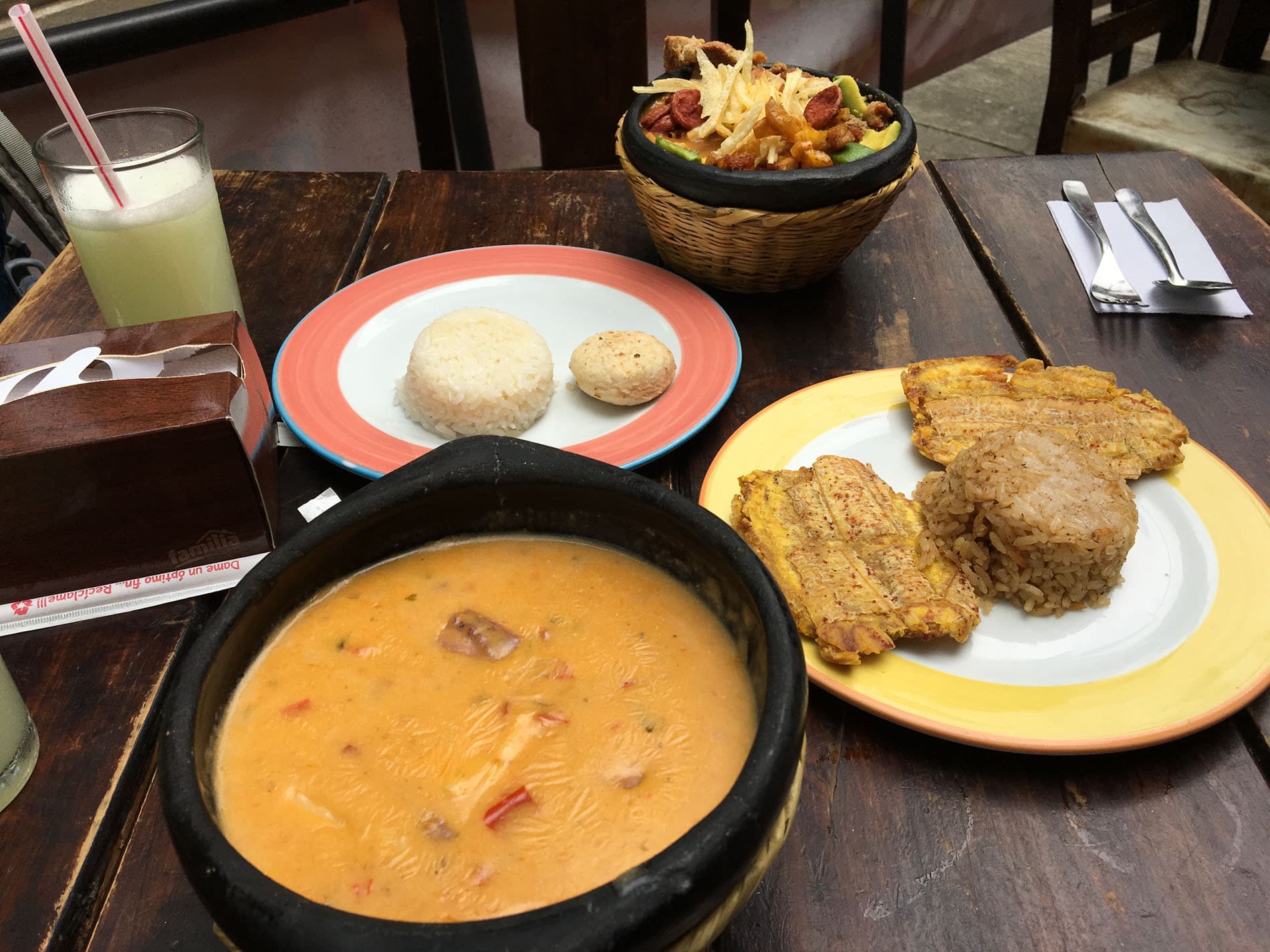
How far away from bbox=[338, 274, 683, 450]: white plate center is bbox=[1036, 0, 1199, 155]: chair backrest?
2.15 meters

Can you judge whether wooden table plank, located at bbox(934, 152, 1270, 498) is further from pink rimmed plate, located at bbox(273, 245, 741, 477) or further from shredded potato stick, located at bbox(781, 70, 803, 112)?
pink rimmed plate, located at bbox(273, 245, 741, 477)

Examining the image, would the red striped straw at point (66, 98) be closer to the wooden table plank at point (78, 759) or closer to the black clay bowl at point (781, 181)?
the wooden table plank at point (78, 759)

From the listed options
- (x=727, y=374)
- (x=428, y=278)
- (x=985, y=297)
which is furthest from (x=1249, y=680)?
(x=428, y=278)

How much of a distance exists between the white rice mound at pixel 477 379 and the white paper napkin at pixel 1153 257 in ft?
3.41

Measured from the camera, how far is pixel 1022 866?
86 cm

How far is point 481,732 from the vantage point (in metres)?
0.73

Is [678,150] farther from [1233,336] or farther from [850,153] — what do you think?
[1233,336]

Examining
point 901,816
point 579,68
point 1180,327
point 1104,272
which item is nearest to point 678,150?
point 1104,272

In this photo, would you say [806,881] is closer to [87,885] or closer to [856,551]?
[856,551]

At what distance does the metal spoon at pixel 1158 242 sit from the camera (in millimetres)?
1652

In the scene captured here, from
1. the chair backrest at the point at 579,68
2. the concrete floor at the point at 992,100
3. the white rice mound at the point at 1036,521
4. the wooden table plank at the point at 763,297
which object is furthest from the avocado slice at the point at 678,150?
the concrete floor at the point at 992,100

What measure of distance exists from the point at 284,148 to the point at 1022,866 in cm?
366

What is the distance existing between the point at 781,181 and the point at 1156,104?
2.54 meters

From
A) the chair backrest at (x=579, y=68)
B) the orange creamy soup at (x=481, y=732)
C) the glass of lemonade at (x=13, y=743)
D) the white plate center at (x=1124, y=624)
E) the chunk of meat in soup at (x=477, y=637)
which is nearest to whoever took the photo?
the orange creamy soup at (x=481, y=732)
